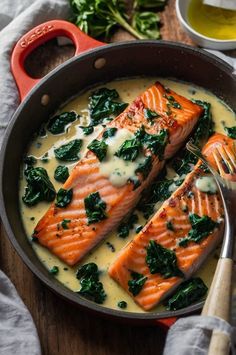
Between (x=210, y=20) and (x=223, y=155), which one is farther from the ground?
(x=210, y=20)

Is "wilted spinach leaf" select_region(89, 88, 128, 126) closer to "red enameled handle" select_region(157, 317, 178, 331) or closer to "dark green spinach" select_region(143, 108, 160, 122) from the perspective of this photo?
"dark green spinach" select_region(143, 108, 160, 122)

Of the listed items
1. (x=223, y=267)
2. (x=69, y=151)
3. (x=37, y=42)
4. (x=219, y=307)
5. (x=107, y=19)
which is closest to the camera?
(x=219, y=307)

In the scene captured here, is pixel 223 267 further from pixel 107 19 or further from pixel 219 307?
pixel 107 19

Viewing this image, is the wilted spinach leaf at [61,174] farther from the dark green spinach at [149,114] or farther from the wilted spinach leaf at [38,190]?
the dark green spinach at [149,114]

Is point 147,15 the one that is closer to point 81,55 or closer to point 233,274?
point 81,55

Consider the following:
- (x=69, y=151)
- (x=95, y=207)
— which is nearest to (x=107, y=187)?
(x=95, y=207)

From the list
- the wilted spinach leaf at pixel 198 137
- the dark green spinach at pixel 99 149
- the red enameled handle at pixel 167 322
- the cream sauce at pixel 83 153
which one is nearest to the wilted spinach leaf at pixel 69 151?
the cream sauce at pixel 83 153

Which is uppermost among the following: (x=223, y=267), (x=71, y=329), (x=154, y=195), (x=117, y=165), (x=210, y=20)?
(x=210, y=20)
